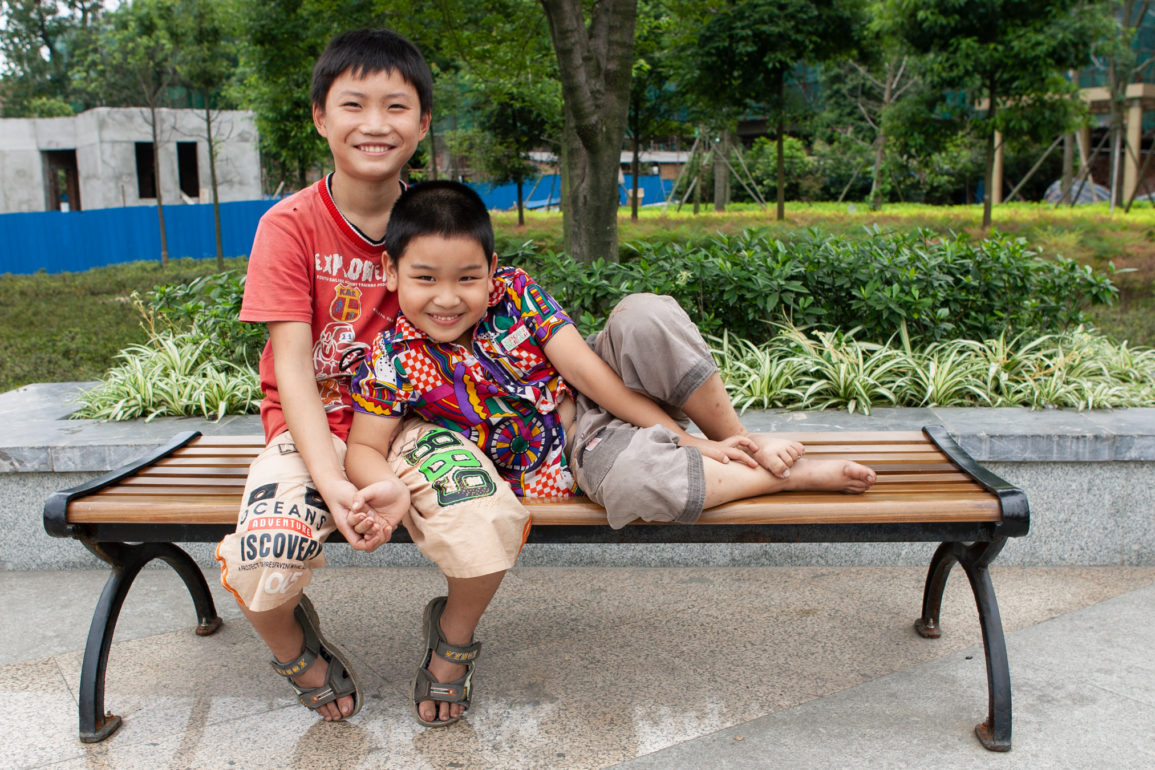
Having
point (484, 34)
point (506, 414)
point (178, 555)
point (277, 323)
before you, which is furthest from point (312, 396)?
point (484, 34)

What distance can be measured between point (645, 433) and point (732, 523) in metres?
0.30

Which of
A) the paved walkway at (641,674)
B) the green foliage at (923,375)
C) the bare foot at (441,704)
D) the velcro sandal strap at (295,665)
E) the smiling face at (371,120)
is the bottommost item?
the paved walkway at (641,674)

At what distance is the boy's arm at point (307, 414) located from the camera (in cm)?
208

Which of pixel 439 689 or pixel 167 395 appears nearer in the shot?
pixel 439 689

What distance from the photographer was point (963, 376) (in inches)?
153

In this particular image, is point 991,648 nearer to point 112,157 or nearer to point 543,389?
point 543,389

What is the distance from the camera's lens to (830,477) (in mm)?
2242

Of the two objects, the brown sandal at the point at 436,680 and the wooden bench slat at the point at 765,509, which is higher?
the wooden bench slat at the point at 765,509

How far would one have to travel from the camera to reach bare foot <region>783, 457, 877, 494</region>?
2.22m

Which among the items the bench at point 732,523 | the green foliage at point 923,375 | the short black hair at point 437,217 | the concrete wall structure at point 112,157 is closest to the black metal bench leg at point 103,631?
the bench at point 732,523

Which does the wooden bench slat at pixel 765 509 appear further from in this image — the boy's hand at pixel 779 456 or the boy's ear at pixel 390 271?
the boy's ear at pixel 390 271

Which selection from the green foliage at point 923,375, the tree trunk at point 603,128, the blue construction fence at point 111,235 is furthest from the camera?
the blue construction fence at point 111,235

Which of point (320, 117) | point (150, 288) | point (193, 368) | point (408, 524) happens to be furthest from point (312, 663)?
point (150, 288)

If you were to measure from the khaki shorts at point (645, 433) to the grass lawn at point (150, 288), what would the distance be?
2.81 metres
